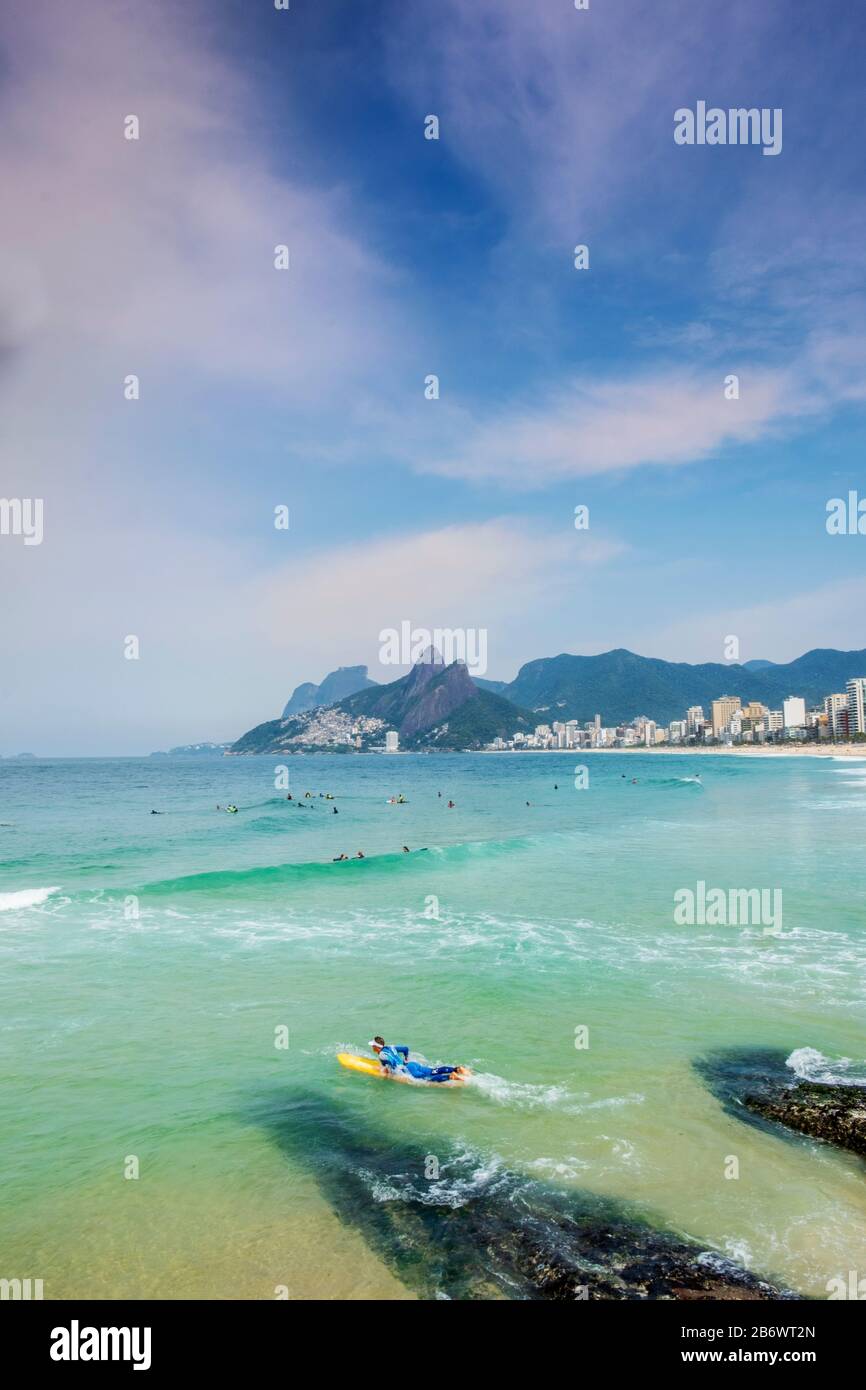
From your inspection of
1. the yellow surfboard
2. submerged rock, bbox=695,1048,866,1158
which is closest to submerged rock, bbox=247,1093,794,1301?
the yellow surfboard

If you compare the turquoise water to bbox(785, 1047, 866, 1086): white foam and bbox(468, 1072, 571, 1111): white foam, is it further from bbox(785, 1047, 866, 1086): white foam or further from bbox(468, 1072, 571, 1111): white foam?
bbox(785, 1047, 866, 1086): white foam

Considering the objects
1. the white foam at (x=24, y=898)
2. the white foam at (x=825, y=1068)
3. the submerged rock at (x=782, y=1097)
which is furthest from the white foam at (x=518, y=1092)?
the white foam at (x=24, y=898)

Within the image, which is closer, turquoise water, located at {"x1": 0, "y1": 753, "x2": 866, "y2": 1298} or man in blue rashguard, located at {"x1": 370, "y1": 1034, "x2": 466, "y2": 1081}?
turquoise water, located at {"x1": 0, "y1": 753, "x2": 866, "y2": 1298}

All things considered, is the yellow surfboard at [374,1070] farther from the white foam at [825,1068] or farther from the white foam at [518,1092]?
the white foam at [825,1068]

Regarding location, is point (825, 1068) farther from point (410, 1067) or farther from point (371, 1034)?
point (371, 1034)

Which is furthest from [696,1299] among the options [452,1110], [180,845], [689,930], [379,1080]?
[180,845]
